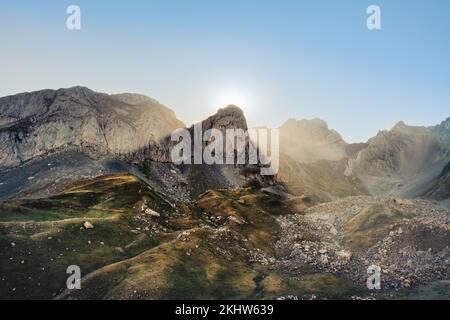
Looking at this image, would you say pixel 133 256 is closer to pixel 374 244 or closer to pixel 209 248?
pixel 209 248

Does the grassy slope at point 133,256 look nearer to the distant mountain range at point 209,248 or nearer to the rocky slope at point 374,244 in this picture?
the distant mountain range at point 209,248

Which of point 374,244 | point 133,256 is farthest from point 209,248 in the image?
point 374,244

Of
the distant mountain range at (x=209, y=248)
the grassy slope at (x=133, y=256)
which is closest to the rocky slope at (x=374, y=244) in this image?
the distant mountain range at (x=209, y=248)

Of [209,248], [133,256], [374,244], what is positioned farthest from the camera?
[374,244]

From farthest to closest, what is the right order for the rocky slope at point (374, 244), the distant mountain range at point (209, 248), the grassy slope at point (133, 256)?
the rocky slope at point (374, 244)
the distant mountain range at point (209, 248)
the grassy slope at point (133, 256)

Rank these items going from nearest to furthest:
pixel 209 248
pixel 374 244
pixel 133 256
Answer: pixel 133 256 < pixel 209 248 < pixel 374 244

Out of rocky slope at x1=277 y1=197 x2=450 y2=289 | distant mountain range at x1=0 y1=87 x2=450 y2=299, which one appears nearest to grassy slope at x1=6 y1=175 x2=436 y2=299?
distant mountain range at x1=0 y1=87 x2=450 y2=299

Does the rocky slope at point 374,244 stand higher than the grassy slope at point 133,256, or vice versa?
the grassy slope at point 133,256

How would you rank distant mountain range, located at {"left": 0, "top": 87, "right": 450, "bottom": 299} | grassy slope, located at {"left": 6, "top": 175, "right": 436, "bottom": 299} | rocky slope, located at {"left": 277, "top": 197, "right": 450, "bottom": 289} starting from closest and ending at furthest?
grassy slope, located at {"left": 6, "top": 175, "right": 436, "bottom": 299} < distant mountain range, located at {"left": 0, "top": 87, "right": 450, "bottom": 299} < rocky slope, located at {"left": 277, "top": 197, "right": 450, "bottom": 289}

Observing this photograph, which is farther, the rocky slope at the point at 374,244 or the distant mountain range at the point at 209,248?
the rocky slope at the point at 374,244

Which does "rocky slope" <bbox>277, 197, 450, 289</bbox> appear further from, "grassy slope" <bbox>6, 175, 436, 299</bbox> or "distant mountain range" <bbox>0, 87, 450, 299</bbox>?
"grassy slope" <bbox>6, 175, 436, 299</bbox>

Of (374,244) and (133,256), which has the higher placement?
(133,256)

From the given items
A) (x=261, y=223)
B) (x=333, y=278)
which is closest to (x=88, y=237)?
(x=333, y=278)

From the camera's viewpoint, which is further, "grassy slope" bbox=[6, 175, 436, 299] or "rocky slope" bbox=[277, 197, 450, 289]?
"rocky slope" bbox=[277, 197, 450, 289]
